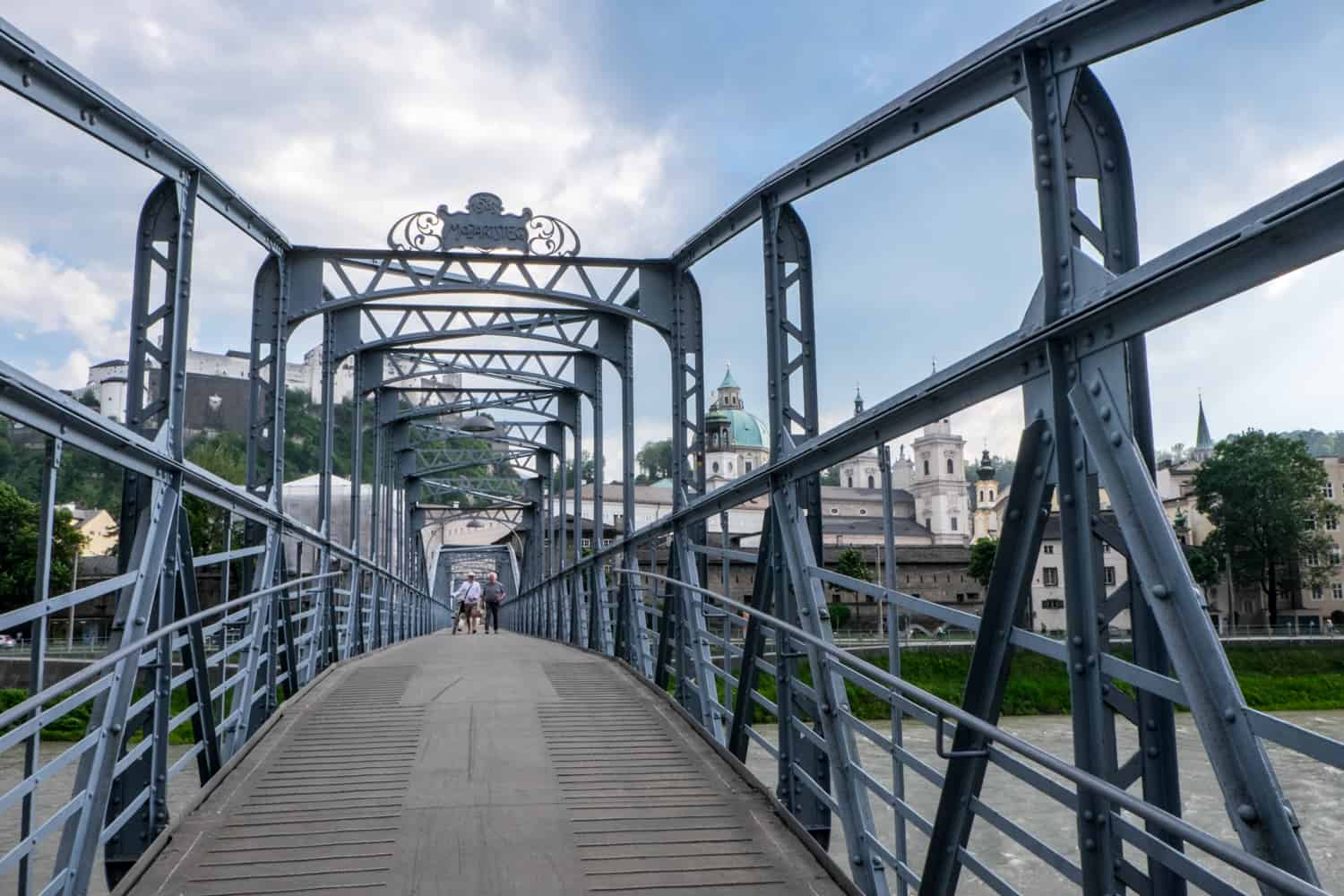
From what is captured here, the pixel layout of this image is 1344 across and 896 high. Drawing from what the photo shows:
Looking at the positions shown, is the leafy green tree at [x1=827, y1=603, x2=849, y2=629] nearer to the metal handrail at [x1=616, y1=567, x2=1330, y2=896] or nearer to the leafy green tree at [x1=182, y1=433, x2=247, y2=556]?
A: the leafy green tree at [x1=182, y1=433, x2=247, y2=556]

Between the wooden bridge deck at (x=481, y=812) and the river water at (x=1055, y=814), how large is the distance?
557 centimetres

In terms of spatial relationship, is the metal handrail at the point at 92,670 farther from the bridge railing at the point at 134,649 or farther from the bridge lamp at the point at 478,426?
the bridge lamp at the point at 478,426

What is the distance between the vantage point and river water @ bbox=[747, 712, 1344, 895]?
14391mm

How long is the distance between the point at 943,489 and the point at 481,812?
73.2m

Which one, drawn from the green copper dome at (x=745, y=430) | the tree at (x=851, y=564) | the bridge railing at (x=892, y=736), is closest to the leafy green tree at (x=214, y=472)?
the bridge railing at (x=892, y=736)

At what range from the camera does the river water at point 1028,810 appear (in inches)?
567

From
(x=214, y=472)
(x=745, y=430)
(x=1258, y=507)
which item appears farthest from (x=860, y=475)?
(x=1258, y=507)

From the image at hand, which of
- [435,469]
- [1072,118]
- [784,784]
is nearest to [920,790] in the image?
→ [435,469]

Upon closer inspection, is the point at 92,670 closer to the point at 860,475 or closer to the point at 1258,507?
the point at 1258,507

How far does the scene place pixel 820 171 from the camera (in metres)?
6.29

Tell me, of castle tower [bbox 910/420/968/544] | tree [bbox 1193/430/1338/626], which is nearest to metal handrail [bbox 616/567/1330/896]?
tree [bbox 1193/430/1338/626]

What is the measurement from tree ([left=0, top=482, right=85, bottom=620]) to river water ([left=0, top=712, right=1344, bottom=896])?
1633 centimetres

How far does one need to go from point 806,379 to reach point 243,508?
372cm

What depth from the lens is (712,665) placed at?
6.90 meters
